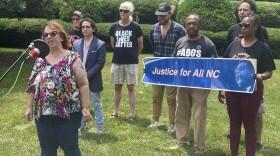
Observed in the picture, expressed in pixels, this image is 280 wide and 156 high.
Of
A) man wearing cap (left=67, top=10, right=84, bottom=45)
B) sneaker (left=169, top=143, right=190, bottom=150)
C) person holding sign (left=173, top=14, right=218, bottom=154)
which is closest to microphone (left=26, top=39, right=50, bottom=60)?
person holding sign (left=173, top=14, right=218, bottom=154)

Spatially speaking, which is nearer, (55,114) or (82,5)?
(55,114)

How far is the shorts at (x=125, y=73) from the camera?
6.99 m

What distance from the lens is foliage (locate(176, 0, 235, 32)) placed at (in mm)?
16234

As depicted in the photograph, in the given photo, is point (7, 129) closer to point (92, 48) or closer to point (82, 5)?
point (92, 48)

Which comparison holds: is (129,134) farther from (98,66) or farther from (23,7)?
(23,7)

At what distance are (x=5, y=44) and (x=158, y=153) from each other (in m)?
13.8

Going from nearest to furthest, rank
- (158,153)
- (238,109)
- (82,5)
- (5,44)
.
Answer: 1. (238,109)
2. (158,153)
3. (82,5)
4. (5,44)

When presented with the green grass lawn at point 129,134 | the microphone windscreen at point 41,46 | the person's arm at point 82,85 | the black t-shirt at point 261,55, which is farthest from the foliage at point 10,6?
the microphone windscreen at point 41,46

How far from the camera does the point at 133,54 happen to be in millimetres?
6941

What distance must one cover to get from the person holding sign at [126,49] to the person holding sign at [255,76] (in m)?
2.29

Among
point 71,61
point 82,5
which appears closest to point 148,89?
point 71,61

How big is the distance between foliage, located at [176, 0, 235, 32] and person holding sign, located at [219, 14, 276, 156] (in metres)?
11.4

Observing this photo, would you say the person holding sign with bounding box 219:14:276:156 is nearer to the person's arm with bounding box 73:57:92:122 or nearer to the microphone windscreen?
the person's arm with bounding box 73:57:92:122

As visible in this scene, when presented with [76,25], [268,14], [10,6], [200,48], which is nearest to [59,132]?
[200,48]
